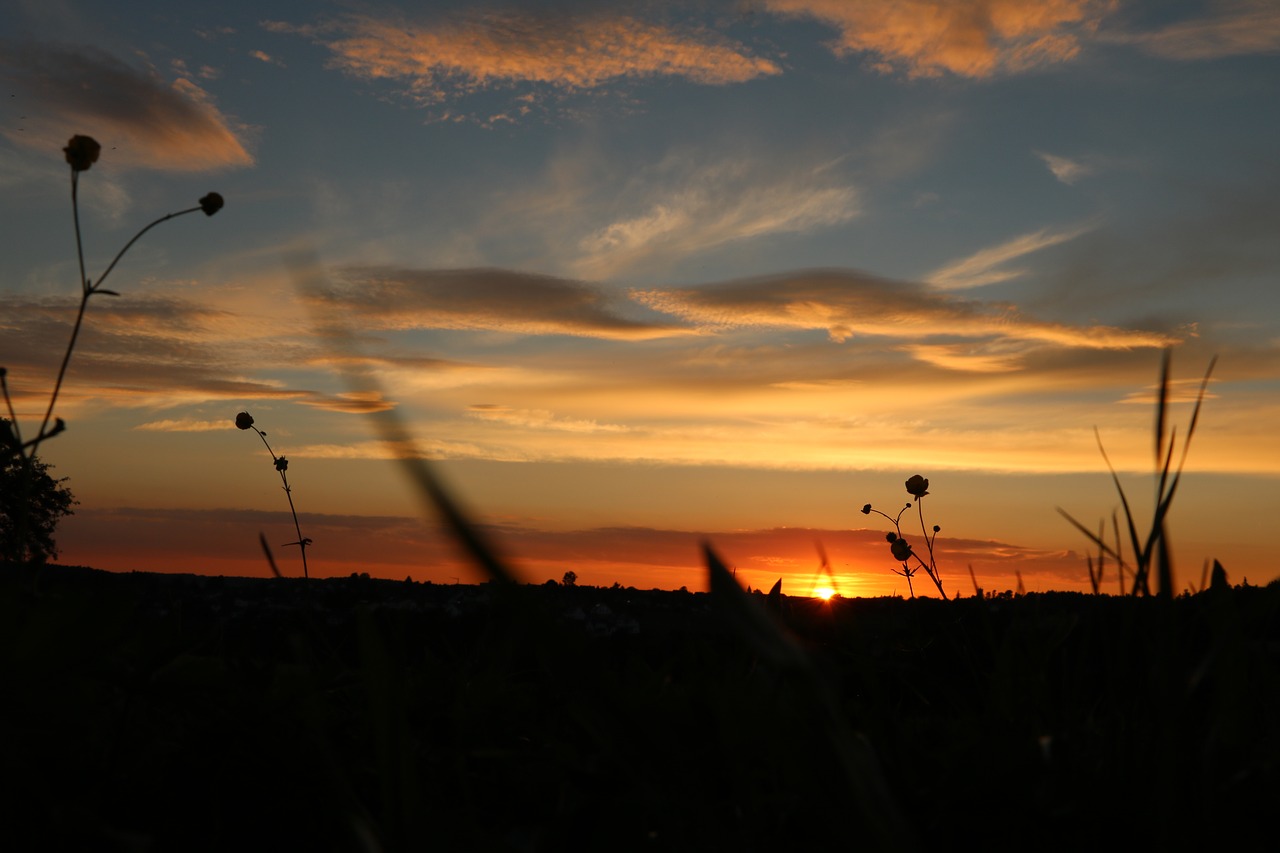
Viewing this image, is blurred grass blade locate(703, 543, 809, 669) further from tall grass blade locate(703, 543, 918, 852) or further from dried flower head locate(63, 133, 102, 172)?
dried flower head locate(63, 133, 102, 172)

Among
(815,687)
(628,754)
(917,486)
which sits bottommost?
(628,754)

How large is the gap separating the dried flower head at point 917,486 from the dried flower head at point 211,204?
13.4 ft

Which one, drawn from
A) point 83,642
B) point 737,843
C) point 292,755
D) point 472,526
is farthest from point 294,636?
point 472,526

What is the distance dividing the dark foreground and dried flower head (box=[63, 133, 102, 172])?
1255mm

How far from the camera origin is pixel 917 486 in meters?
5.61

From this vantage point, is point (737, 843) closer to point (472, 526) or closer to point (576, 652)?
point (576, 652)

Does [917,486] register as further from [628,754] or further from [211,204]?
[628,754]

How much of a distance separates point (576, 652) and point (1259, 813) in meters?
1.16

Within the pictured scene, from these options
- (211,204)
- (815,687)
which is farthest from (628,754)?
(211,204)

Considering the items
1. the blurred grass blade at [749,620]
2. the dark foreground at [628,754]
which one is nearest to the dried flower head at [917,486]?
the dark foreground at [628,754]

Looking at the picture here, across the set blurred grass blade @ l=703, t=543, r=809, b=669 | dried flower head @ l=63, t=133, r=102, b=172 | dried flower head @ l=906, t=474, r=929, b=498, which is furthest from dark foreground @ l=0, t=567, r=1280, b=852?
dried flower head @ l=906, t=474, r=929, b=498

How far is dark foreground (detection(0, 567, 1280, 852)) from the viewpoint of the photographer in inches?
51.0

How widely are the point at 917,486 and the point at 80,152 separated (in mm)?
4498

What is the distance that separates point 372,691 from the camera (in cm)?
Result: 142
